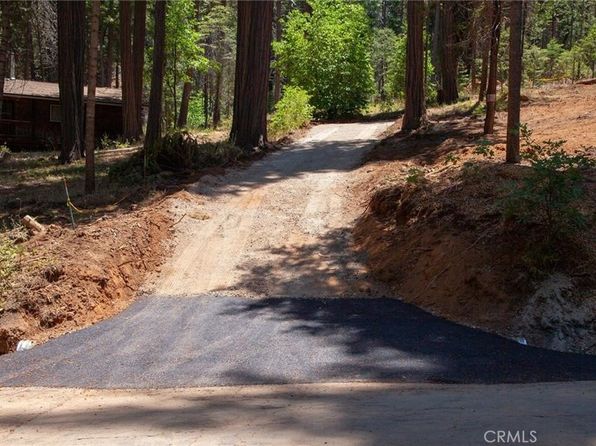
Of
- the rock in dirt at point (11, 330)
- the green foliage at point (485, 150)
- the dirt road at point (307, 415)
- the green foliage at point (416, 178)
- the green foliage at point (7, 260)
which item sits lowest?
the rock in dirt at point (11, 330)

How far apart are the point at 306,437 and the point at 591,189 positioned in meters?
7.18

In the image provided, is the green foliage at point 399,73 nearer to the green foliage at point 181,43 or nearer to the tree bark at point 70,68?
the green foliage at point 181,43

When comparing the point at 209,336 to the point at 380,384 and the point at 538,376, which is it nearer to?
the point at 380,384

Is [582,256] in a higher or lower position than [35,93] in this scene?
lower

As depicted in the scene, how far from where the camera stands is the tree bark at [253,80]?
66.3 feet

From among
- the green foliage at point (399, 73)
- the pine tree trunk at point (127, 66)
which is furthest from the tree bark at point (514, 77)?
the green foliage at point (399, 73)

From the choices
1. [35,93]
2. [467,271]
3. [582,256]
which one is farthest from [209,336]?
[35,93]

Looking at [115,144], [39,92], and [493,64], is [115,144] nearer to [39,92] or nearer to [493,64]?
[39,92]

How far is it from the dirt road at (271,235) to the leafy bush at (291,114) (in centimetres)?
878

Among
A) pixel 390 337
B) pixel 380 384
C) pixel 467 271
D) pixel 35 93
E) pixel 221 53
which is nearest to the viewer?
pixel 380 384

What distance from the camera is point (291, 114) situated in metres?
29.0

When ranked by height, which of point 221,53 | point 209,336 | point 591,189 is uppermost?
point 221,53

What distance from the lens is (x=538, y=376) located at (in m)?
6.70

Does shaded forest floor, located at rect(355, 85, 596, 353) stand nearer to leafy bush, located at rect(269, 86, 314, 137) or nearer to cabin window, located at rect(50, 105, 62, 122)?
leafy bush, located at rect(269, 86, 314, 137)
